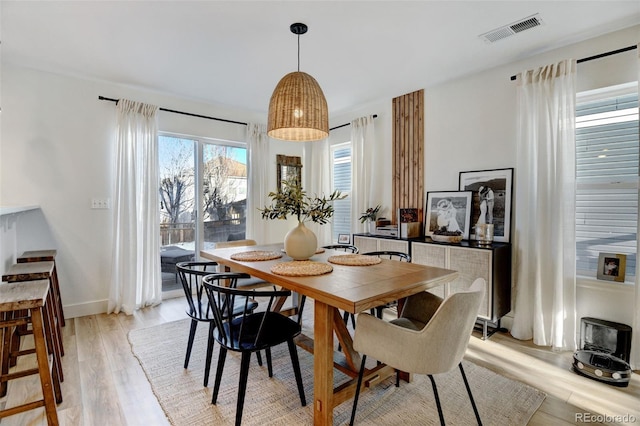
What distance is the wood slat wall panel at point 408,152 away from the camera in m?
3.69

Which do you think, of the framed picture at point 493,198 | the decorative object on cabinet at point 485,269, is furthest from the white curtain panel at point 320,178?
the framed picture at point 493,198

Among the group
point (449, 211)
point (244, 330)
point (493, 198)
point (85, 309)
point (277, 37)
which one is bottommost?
point (85, 309)

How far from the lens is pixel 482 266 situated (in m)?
2.72

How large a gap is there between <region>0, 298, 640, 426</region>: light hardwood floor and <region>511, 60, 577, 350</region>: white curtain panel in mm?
242

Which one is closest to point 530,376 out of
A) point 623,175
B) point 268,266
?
point 623,175

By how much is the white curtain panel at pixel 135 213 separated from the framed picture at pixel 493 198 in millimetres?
3491

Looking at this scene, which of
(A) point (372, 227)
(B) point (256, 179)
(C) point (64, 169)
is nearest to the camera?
(C) point (64, 169)

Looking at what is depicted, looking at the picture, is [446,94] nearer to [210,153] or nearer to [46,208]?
[210,153]

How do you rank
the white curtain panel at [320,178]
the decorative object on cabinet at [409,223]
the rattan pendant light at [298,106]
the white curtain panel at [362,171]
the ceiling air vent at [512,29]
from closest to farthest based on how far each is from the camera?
the rattan pendant light at [298,106], the ceiling air vent at [512,29], the decorative object on cabinet at [409,223], the white curtain panel at [362,171], the white curtain panel at [320,178]

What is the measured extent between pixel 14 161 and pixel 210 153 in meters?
1.95

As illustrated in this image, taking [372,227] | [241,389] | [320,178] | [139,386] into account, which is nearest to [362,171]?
[372,227]

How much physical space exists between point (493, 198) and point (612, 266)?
1.02 metres

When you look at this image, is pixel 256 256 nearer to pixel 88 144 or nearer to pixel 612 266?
pixel 88 144

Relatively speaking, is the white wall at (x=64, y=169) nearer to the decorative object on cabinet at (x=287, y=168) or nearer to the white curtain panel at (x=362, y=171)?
the decorative object on cabinet at (x=287, y=168)
